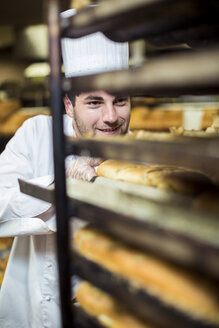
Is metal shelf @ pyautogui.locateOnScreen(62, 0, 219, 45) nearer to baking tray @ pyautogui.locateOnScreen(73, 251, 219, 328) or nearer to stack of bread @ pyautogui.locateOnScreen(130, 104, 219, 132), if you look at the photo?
baking tray @ pyautogui.locateOnScreen(73, 251, 219, 328)

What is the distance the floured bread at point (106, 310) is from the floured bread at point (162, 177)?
24 centimetres

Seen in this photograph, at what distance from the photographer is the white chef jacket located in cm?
136

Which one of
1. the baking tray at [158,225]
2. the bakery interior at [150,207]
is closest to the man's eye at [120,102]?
the bakery interior at [150,207]

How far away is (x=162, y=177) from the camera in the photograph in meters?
0.75

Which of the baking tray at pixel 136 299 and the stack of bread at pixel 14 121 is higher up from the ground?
the stack of bread at pixel 14 121

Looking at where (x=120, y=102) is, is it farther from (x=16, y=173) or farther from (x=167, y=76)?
(x=167, y=76)

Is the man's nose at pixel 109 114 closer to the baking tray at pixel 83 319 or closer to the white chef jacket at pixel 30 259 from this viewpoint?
the white chef jacket at pixel 30 259

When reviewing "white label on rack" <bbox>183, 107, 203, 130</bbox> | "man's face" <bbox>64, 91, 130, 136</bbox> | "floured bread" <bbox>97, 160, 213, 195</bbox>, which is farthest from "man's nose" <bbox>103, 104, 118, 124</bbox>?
"white label on rack" <bbox>183, 107, 203, 130</bbox>

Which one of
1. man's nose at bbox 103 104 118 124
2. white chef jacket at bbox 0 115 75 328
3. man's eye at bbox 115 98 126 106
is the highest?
man's eye at bbox 115 98 126 106

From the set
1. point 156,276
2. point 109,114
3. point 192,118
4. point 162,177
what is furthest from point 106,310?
point 192,118

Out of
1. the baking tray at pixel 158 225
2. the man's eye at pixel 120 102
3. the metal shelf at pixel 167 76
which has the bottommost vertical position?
the baking tray at pixel 158 225

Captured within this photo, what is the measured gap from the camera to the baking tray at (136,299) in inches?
19.5

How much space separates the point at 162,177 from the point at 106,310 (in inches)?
11.1

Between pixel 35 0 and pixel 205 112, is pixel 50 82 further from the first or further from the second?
pixel 35 0
